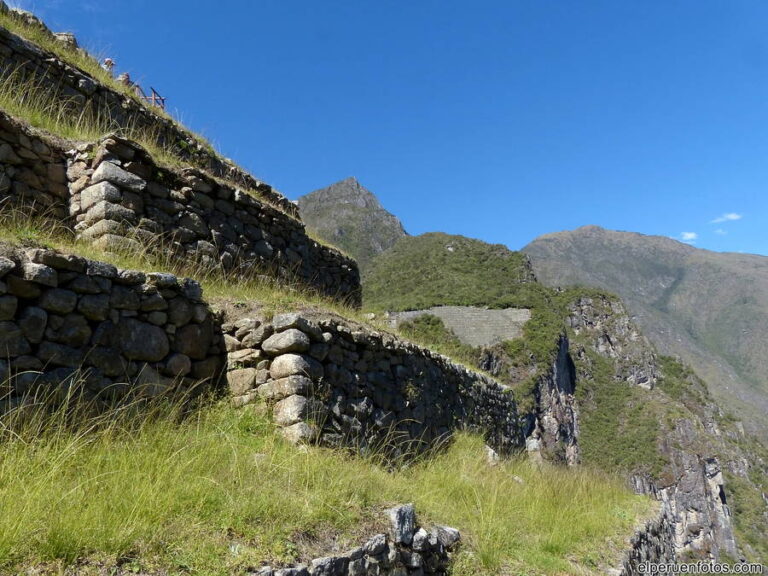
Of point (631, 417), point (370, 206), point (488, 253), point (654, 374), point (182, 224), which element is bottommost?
point (631, 417)

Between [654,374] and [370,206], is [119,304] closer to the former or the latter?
[654,374]

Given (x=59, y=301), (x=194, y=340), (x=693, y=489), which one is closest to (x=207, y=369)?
(x=194, y=340)

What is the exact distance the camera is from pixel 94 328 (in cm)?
380

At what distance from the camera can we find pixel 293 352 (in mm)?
4883

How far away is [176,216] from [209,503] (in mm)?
4718

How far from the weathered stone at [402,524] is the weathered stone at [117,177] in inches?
188

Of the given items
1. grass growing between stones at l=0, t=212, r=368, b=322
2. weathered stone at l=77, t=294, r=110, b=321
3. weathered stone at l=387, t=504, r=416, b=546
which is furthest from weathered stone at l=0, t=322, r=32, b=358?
weathered stone at l=387, t=504, r=416, b=546

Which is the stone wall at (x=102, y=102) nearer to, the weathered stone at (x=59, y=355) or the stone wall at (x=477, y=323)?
the weathered stone at (x=59, y=355)

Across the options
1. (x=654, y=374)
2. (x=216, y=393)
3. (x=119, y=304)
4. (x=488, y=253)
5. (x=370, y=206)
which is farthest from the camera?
(x=370, y=206)

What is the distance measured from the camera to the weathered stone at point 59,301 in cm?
347

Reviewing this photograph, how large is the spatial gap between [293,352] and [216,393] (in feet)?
2.68

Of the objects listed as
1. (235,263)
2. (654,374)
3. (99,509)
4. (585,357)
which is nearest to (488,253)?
(585,357)

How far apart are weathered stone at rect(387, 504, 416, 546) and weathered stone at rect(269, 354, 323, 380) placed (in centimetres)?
164

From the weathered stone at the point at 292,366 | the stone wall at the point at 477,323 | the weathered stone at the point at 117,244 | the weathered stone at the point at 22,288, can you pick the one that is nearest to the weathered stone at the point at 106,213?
the weathered stone at the point at 117,244
